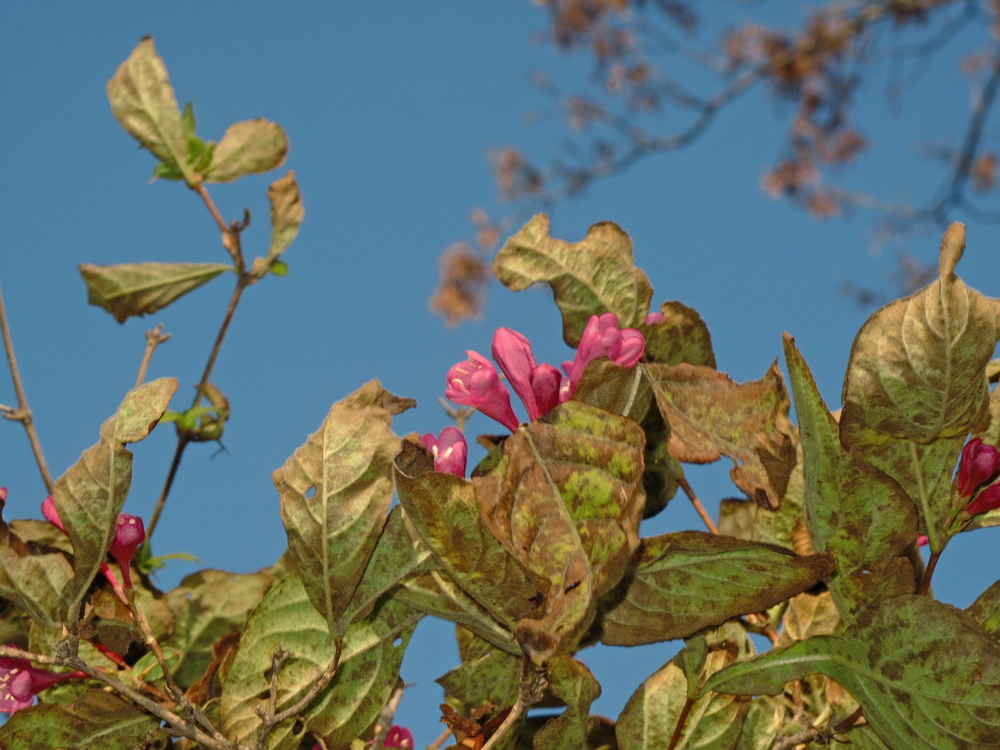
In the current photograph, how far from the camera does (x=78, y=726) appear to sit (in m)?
0.87

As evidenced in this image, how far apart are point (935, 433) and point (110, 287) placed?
1.20 meters

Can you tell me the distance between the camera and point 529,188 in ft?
22.8

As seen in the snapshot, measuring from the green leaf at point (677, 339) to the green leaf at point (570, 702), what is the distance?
328 mm

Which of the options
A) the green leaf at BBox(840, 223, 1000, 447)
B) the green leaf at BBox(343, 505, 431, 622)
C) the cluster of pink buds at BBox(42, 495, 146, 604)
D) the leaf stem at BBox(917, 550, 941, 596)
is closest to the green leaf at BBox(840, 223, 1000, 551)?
the green leaf at BBox(840, 223, 1000, 447)

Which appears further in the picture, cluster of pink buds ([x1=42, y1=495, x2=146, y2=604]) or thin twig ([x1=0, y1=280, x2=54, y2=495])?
thin twig ([x1=0, y1=280, x2=54, y2=495])

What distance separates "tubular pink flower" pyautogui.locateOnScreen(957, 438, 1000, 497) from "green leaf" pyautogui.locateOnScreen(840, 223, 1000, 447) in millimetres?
93

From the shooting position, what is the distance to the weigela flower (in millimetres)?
973

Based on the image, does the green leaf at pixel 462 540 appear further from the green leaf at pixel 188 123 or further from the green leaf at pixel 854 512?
the green leaf at pixel 188 123

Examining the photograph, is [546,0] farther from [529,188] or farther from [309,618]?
[309,618]

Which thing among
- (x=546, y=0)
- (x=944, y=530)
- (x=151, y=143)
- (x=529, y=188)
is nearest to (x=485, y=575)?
(x=944, y=530)

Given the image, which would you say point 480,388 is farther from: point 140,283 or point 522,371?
point 140,283

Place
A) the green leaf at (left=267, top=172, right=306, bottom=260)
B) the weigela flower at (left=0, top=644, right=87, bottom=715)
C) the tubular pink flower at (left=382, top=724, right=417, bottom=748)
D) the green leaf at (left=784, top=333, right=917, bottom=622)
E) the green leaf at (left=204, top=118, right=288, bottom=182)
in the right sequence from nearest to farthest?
the green leaf at (left=784, top=333, right=917, bottom=622) → the weigela flower at (left=0, top=644, right=87, bottom=715) → the tubular pink flower at (left=382, top=724, right=417, bottom=748) → the green leaf at (left=267, top=172, right=306, bottom=260) → the green leaf at (left=204, top=118, right=288, bottom=182)

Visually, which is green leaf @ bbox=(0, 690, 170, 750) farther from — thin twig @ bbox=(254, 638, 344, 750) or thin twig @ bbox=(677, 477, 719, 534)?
thin twig @ bbox=(677, 477, 719, 534)

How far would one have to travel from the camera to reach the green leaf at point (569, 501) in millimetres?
637
